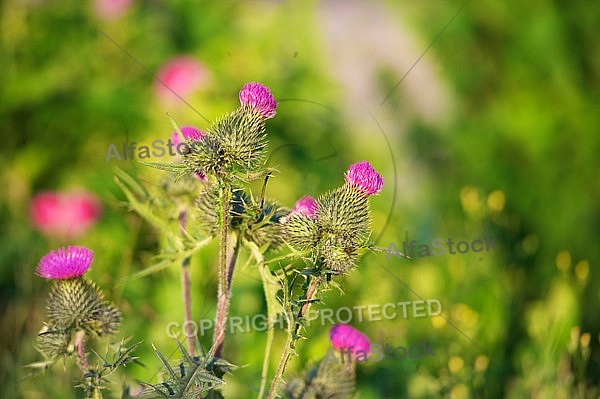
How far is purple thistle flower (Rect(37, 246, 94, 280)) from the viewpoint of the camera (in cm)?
179

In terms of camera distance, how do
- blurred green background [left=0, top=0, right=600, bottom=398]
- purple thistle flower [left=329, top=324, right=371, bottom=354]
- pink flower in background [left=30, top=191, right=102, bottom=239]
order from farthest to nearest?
pink flower in background [left=30, top=191, right=102, bottom=239] → blurred green background [left=0, top=0, right=600, bottom=398] → purple thistle flower [left=329, top=324, right=371, bottom=354]

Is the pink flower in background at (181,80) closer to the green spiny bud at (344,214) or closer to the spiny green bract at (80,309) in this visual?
the spiny green bract at (80,309)

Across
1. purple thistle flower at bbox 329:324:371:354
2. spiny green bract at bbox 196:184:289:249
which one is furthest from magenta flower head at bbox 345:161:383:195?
purple thistle flower at bbox 329:324:371:354

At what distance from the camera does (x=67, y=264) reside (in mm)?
1795

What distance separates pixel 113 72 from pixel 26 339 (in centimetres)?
214

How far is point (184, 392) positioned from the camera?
152 cm

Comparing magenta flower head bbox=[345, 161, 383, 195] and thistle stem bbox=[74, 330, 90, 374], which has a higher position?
magenta flower head bbox=[345, 161, 383, 195]

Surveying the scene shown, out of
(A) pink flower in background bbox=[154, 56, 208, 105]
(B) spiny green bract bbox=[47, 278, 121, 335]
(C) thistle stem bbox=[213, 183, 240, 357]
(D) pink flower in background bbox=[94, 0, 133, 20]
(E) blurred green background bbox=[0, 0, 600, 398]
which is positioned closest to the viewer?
(C) thistle stem bbox=[213, 183, 240, 357]

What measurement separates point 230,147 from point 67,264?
1.62 ft

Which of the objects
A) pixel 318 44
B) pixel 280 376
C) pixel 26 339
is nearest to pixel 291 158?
pixel 318 44

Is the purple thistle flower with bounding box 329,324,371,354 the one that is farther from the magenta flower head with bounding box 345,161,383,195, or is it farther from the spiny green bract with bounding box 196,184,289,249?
the magenta flower head with bounding box 345,161,383,195

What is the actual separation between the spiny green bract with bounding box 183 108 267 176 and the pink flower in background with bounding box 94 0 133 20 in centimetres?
330

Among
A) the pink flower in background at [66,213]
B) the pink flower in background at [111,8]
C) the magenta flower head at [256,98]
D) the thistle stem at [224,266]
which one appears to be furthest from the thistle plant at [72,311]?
the pink flower in background at [111,8]

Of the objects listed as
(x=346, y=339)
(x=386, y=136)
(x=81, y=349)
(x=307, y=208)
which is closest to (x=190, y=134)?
(x=307, y=208)
